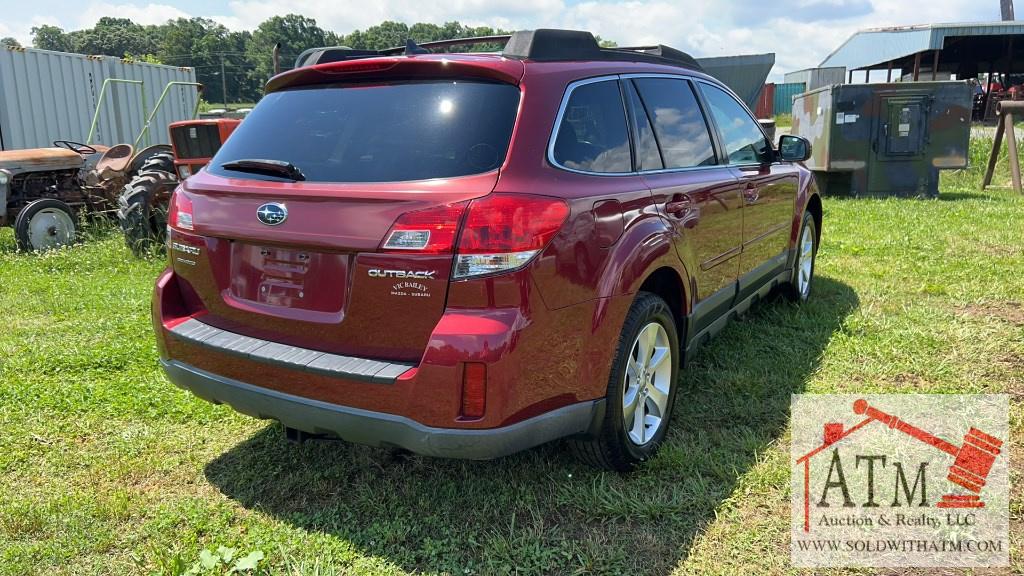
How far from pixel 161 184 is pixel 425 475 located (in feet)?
19.6

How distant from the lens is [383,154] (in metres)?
2.48

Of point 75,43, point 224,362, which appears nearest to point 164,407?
point 224,362

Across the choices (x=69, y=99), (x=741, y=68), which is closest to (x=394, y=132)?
(x=69, y=99)

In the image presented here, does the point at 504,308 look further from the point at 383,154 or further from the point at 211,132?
the point at 211,132

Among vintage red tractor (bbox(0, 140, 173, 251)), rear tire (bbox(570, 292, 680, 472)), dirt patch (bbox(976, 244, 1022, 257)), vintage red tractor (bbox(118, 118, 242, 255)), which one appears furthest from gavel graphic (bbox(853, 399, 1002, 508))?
vintage red tractor (bbox(0, 140, 173, 251))

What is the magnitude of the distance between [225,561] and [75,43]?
123718mm

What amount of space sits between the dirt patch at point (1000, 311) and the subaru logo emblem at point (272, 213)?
4631 millimetres

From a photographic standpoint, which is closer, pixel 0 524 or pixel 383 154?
pixel 383 154

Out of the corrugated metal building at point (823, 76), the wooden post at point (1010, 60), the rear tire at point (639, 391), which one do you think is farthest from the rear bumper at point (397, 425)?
the wooden post at point (1010, 60)

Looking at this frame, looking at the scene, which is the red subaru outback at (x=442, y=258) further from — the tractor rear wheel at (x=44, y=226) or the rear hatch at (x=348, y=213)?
the tractor rear wheel at (x=44, y=226)

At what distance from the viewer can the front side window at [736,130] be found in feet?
13.2

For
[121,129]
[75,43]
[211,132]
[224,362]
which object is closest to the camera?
[224,362]

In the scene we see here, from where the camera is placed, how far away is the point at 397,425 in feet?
7.57

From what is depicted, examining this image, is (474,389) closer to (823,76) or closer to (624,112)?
(624,112)
